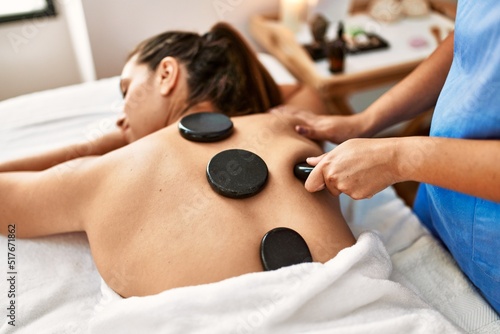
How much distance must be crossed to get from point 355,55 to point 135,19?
91 centimetres

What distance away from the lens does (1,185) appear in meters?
1.07

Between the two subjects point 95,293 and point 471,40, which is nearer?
point 471,40

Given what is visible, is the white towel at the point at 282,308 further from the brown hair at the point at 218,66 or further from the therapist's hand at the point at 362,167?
the brown hair at the point at 218,66

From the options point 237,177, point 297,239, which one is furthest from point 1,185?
point 297,239

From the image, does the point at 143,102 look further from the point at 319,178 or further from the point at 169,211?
the point at 319,178

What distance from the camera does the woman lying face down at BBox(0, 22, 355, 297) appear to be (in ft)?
2.91

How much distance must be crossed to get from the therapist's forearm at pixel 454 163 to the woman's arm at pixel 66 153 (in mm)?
850

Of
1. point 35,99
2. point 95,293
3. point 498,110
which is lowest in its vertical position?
point 95,293

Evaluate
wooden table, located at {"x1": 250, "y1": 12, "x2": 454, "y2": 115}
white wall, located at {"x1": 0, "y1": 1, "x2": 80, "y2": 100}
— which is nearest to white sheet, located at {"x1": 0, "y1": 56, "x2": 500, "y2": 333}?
wooden table, located at {"x1": 250, "y1": 12, "x2": 454, "y2": 115}

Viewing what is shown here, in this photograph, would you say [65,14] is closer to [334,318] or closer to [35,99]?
[35,99]

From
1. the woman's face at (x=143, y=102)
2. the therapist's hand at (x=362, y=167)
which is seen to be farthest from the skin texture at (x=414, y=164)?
the woman's face at (x=143, y=102)

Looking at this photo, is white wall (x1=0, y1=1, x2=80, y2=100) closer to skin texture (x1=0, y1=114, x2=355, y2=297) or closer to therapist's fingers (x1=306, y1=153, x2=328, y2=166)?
skin texture (x1=0, y1=114, x2=355, y2=297)

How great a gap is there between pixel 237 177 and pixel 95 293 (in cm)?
43

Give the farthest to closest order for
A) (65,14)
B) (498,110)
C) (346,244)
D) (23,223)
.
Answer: (65,14) < (23,223) < (346,244) < (498,110)
